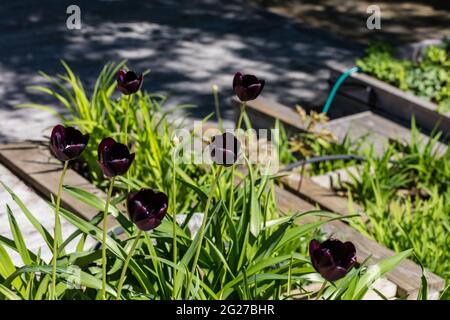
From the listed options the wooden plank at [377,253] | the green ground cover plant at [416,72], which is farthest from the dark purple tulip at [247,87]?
the green ground cover plant at [416,72]

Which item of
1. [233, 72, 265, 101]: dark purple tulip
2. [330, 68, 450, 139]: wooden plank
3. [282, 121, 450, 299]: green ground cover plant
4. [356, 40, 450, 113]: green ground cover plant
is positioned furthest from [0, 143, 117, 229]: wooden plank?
[356, 40, 450, 113]: green ground cover plant

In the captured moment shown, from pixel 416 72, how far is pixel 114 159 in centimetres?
427

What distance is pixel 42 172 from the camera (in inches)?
188

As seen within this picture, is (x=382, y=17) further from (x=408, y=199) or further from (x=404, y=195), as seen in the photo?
(x=408, y=199)

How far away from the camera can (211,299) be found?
10.4 ft

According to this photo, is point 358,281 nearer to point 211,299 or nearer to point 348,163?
point 211,299

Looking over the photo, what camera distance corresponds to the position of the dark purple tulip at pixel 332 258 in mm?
2424

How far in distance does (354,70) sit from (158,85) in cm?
181

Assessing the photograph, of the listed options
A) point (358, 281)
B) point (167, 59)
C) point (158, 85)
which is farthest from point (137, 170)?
point (167, 59)

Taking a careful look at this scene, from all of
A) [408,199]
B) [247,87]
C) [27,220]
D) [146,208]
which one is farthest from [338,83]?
[146,208]

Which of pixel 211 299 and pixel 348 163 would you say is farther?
pixel 348 163

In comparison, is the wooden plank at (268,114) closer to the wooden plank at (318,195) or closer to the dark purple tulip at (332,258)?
the wooden plank at (318,195)

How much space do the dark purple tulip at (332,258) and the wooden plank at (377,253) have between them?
125cm

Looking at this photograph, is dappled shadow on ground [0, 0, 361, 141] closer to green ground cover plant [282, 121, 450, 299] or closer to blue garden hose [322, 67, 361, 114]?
blue garden hose [322, 67, 361, 114]
